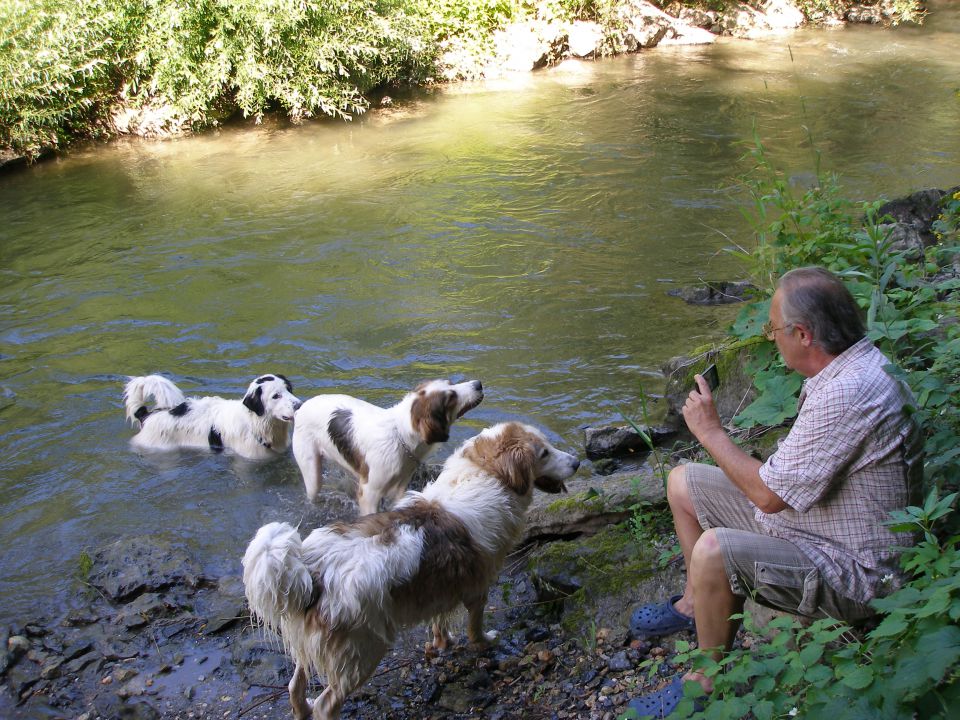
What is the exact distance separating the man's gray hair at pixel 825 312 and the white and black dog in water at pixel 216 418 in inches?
155

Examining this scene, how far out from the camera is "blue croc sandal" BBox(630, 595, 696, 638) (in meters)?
3.38

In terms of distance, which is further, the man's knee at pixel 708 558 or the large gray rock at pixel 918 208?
the large gray rock at pixel 918 208

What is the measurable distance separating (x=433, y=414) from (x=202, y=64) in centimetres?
1264

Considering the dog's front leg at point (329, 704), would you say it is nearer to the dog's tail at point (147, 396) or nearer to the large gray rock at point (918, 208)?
the dog's tail at point (147, 396)

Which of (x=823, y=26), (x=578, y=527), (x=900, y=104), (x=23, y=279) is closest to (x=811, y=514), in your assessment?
(x=578, y=527)

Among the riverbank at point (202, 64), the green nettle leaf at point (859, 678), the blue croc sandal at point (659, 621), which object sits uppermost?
the riverbank at point (202, 64)

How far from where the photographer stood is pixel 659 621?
340 centimetres

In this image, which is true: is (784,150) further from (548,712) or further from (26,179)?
(26,179)

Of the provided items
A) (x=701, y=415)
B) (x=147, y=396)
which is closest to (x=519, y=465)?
(x=701, y=415)

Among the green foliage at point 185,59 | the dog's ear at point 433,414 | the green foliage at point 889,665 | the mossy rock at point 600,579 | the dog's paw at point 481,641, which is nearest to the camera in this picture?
the green foliage at point 889,665

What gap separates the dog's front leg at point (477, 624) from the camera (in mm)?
3739

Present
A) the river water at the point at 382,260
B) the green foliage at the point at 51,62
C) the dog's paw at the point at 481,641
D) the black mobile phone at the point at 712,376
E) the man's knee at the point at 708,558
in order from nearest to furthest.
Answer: the man's knee at the point at 708,558, the dog's paw at the point at 481,641, the black mobile phone at the point at 712,376, the river water at the point at 382,260, the green foliage at the point at 51,62

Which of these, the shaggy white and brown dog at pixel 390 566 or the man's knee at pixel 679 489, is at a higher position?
the man's knee at pixel 679 489

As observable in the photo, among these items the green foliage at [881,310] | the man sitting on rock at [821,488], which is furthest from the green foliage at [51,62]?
the man sitting on rock at [821,488]
